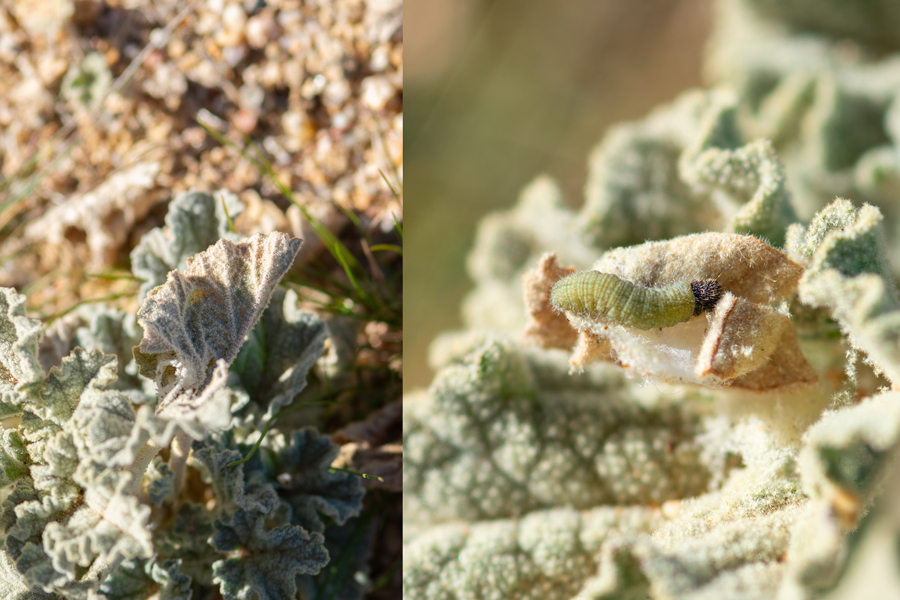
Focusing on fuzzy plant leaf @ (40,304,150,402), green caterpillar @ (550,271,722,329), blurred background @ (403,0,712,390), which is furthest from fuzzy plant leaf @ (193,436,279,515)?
blurred background @ (403,0,712,390)

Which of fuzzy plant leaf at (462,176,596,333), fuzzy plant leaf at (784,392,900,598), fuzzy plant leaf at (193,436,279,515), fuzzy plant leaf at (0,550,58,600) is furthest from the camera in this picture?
fuzzy plant leaf at (462,176,596,333)

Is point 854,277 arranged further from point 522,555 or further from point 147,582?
point 147,582

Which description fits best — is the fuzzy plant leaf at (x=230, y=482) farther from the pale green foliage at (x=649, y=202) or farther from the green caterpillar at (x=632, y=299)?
the pale green foliage at (x=649, y=202)

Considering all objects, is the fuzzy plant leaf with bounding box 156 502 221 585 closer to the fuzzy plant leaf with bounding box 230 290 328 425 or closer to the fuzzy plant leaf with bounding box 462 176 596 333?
the fuzzy plant leaf with bounding box 230 290 328 425

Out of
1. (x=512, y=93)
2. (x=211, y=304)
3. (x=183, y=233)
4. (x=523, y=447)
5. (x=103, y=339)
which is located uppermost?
(x=512, y=93)

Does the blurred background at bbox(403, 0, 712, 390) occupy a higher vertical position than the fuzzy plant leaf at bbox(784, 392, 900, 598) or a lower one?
higher

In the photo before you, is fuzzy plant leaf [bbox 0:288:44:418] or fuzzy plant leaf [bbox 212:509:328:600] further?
fuzzy plant leaf [bbox 212:509:328:600]

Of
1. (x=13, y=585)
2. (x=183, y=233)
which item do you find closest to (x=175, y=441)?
(x=13, y=585)
